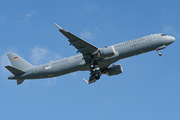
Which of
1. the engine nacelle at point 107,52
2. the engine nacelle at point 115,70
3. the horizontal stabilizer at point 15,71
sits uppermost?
the horizontal stabilizer at point 15,71

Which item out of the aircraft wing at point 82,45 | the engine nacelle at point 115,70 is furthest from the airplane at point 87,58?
the engine nacelle at point 115,70

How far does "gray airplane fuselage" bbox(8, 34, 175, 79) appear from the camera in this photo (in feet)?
131

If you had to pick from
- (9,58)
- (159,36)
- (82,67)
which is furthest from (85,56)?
(9,58)

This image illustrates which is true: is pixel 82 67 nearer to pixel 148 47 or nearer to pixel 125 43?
pixel 125 43

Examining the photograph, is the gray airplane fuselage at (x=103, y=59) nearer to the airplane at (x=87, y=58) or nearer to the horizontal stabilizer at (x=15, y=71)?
the airplane at (x=87, y=58)

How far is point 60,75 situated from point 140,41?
16097 millimetres

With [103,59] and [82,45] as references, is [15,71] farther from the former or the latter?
[103,59]

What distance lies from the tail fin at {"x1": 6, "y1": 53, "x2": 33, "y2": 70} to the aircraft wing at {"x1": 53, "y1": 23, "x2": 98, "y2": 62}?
38.5 feet

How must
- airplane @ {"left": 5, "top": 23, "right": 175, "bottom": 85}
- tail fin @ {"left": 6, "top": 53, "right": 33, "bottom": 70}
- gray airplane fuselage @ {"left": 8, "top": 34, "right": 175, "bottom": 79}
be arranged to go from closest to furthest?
airplane @ {"left": 5, "top": 23, "right": 175, "bottom": 85}
gray airplane fuselage @ {"left": 8, "top": 34, "right": 175, "bottom": 79}
tail fin @ {"left": 6, "top": 53, "right": 33, "bottom": 70}

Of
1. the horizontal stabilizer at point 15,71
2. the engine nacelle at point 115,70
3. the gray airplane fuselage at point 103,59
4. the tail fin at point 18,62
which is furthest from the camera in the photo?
the engine nacelle at point 115,70

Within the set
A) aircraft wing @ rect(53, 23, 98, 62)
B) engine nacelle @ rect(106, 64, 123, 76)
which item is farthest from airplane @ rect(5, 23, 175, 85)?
engine nacelle @ rect(106, 64, 123, 76)

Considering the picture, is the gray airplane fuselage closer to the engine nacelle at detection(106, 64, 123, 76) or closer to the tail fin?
the tail fin

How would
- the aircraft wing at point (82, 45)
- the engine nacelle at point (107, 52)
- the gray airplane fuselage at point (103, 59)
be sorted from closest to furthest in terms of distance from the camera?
Result: the aircraft wing at point (82, 45) → the engine nacelle at point (107, 52) → the gray airplane fuselage at point (103, 59)

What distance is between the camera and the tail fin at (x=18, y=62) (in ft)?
148
